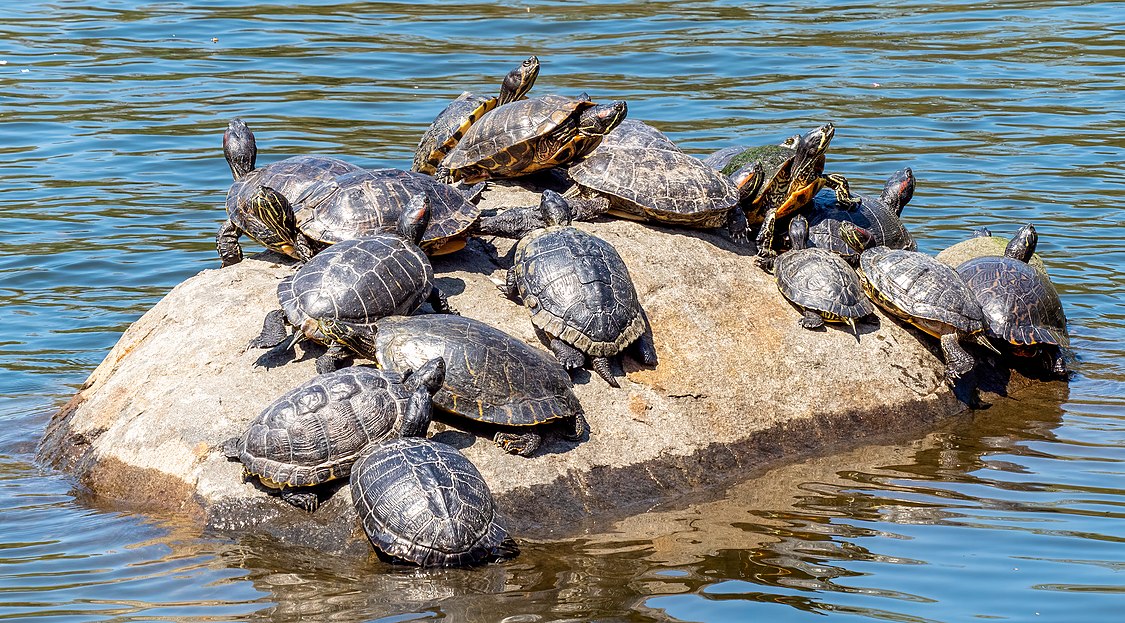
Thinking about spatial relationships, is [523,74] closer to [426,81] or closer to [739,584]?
[739,584]

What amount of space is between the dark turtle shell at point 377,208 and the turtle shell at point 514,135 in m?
0.59

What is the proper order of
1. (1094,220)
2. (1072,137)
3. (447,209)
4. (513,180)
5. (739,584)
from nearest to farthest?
(739,584) < (447,209) < (513,180) < (1094,220) < (1072,137)

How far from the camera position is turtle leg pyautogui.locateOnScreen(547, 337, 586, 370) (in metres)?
6.06

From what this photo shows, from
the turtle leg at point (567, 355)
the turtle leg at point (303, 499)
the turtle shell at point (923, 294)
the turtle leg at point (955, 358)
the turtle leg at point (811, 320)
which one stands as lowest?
the turtle leg at point (303, 499)

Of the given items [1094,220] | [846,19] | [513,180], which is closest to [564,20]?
[846,19]

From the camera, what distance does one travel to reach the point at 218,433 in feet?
18.7

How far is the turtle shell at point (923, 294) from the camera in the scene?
22.8ft

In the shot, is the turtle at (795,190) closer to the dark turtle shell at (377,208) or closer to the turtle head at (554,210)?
the turtle head at (554,210)

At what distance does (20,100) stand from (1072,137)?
10827 millimetres

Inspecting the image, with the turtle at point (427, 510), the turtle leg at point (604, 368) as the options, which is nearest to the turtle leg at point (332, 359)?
the turtle at point (427, 510)

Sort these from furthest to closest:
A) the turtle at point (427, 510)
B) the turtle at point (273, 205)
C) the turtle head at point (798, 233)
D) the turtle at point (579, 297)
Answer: the turtle head at point (798, 233), the turtle at point (273, 205), the turtle at point (579, 297), the turtle at point (427, 510)

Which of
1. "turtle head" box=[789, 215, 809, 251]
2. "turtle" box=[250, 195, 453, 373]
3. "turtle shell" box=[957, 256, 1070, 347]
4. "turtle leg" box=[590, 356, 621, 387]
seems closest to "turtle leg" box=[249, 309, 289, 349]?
"turtle" box=[250, 195, 453, 373]

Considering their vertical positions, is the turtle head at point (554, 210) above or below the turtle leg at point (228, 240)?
above

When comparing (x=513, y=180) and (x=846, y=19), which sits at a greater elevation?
(x=846, y=19)
